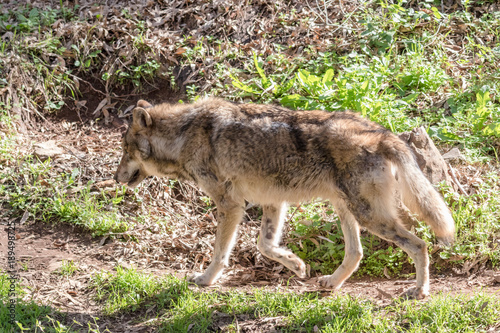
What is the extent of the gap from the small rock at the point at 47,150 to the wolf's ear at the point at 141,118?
92.9 inches

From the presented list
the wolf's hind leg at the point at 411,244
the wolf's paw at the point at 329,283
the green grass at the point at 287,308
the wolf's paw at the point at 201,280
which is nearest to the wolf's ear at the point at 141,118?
the green grass at the point at 287,308

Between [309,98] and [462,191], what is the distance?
264 centimetres

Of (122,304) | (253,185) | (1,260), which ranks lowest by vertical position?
(1,260)

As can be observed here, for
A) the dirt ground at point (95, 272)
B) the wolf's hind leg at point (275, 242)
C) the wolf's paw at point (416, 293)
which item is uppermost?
the wolf's paw at point (416, 293)

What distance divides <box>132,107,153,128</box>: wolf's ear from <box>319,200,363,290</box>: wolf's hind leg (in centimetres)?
227

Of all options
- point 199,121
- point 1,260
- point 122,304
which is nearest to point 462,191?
point 199,121

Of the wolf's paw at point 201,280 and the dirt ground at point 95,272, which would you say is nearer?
the dirt ground at point 95,272

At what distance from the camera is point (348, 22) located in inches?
390

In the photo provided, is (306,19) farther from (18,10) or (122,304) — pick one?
(122,304)

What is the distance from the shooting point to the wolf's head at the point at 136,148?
6196 mm

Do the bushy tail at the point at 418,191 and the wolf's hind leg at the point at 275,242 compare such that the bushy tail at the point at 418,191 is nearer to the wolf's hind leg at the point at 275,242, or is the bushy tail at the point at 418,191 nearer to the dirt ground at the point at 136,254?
the dirt ground at the point at 136,254

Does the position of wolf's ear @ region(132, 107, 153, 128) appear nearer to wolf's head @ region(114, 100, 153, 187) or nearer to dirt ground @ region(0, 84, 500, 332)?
wolf's head @ region(114, 100, 153, 187)

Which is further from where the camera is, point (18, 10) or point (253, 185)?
point (18, 10)

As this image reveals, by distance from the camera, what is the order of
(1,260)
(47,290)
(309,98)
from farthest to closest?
(309,98), (1,260), (47,290)
